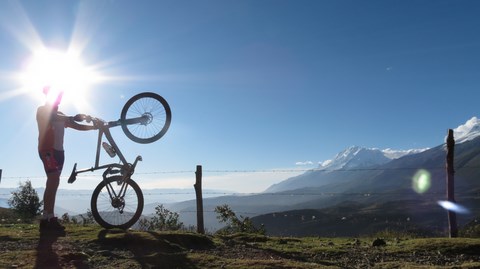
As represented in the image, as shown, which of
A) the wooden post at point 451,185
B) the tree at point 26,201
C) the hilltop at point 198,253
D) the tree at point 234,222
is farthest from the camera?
the tree at point 26,201

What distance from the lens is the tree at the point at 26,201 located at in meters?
26.6

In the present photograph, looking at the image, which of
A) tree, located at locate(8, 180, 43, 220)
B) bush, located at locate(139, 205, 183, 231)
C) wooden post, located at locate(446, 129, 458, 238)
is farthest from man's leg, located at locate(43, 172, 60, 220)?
tree, located at locate(8, 180, 43, 220)

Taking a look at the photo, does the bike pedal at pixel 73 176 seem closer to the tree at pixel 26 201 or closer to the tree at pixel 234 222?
the tree at pixel 234 222

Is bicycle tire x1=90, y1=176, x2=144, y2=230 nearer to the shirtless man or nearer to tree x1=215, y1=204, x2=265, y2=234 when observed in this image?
the shirtless man

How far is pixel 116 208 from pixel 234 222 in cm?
1010

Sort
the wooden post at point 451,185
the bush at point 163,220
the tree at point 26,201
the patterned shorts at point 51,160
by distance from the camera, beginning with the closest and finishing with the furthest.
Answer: the patterned shorts at point 51,160
the wooden post at point 451,185
the bush at point 163,220
the tree at point 26,201

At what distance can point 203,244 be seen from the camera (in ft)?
28.8

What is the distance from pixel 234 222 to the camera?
19.7 metres

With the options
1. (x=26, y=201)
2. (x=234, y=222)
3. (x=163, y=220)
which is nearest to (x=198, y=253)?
(x=234, y=222)

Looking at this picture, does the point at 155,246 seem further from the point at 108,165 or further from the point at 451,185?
the point at 451,185

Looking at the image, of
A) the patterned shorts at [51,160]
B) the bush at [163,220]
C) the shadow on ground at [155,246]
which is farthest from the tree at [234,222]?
the patterned shorts at [51,160]

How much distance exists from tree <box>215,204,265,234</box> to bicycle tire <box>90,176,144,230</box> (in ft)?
27.3

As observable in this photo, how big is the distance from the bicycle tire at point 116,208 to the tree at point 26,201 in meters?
18.2

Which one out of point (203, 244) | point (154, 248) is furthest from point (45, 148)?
point (203, 244)
